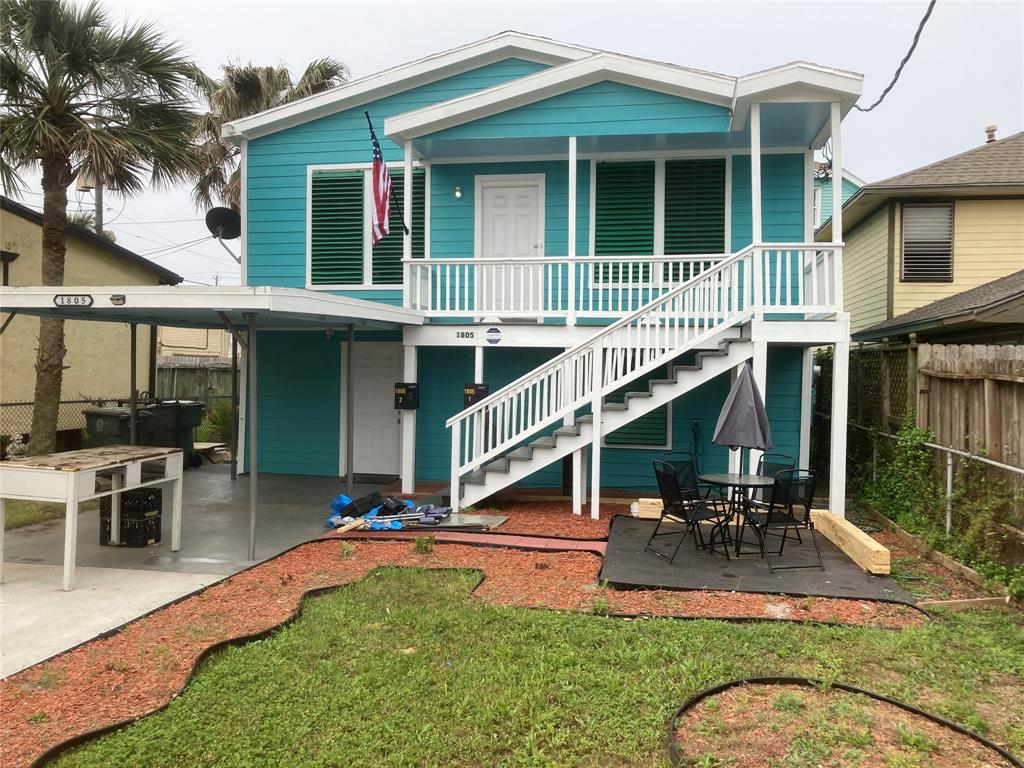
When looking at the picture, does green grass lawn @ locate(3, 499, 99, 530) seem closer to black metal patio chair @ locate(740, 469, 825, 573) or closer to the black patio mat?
the black patio mat

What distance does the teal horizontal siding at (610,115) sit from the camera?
868cm

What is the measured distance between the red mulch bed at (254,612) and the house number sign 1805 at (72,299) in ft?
9.15

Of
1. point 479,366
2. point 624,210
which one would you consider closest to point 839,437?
point 624,210

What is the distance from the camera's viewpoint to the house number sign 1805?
19.9ft

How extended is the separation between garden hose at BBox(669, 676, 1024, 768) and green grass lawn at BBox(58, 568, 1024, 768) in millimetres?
63

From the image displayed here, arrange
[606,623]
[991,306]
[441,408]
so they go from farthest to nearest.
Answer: [441,408]
[991,306]
[606,623]

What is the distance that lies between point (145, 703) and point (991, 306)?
27.3 feet

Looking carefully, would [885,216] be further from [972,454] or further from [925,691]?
[925,691]

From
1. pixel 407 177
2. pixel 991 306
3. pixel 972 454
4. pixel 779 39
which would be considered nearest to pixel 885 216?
pixel 779 39

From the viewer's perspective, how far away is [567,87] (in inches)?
351

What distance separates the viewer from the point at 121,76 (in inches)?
368

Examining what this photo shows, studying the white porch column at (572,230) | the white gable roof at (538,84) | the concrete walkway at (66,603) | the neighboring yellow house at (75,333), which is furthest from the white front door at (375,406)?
the concrete walkway at (66,603)

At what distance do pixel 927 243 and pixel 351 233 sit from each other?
9410 mm

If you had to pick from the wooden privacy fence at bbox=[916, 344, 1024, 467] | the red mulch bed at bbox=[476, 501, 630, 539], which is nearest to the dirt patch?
the wooden privacy fence at bbox=[916, 344, 1024, 467]
